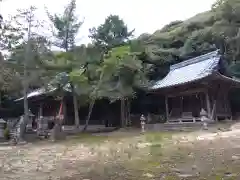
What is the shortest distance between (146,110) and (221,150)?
763 inches

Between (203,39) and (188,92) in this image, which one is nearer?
(188,92)

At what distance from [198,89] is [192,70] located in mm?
2216

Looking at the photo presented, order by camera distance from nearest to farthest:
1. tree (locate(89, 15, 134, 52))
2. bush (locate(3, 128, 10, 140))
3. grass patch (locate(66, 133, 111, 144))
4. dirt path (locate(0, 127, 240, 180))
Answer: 1. dirt path (locate(0, 127, 240, 180))
2. grass patch (locate(66, 133, 111, 144))
3. bush (locate(3, 128, 10, 140))
4. tree (locate(89, 15, 134, 52))

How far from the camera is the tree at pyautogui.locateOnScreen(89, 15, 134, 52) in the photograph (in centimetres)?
2971

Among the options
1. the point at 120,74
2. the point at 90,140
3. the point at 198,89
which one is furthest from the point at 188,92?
the point at 90,140

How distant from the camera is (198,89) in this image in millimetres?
22703

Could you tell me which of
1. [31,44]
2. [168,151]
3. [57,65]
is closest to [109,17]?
[57,65]

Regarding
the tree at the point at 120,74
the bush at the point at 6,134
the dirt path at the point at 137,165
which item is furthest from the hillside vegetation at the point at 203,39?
the dirt path at the point at 137,165

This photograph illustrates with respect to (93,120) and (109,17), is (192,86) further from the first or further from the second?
(109,17)

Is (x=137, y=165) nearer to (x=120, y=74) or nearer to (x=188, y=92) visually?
(x=120, y=74)

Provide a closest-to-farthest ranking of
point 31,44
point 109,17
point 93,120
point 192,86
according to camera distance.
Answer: point 31,44 → point 192,86 → point 93,120 → point 109,17

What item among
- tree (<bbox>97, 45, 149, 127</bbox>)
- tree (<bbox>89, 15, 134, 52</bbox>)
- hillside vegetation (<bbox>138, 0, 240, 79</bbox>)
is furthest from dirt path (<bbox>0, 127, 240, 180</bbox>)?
tree (<bbox>89, 15, 134, 52</bbox>)

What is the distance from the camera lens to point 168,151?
1011 centimetres

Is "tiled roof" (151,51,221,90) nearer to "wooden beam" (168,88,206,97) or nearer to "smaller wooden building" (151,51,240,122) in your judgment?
"smaller wooden building" (151,51,240,122)
